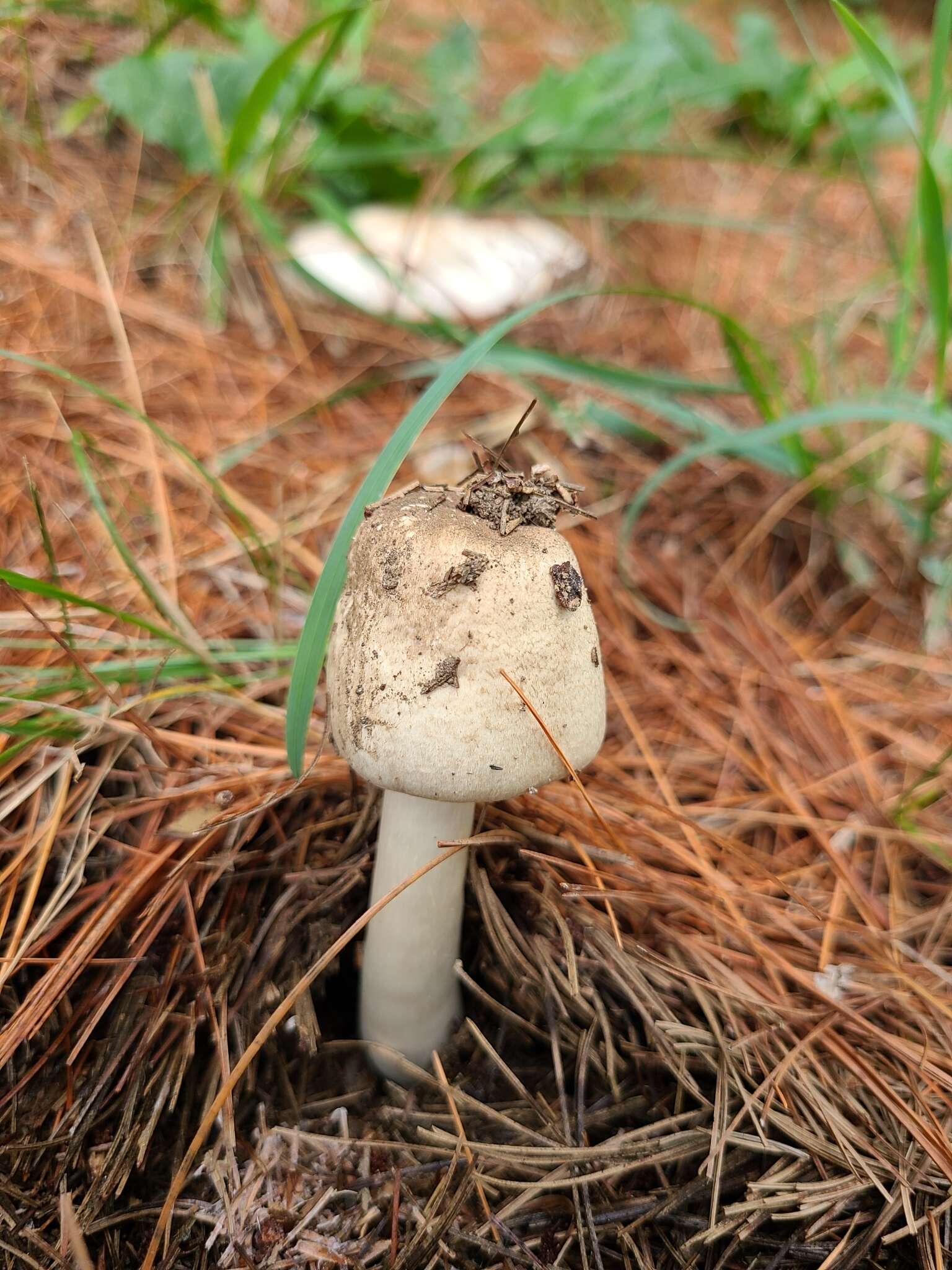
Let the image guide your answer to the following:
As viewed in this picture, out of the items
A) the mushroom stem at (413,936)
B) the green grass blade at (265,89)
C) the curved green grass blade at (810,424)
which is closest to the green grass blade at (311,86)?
the green grass blade at (265,89)

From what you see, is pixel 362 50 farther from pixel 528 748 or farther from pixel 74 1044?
pixel 74 1044

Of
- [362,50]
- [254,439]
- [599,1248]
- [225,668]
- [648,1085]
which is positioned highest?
[362,50]

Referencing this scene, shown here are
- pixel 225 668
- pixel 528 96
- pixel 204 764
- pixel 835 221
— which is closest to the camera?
pixel 204 764

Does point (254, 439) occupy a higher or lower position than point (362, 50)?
lower

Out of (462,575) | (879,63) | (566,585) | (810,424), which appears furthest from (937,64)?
(462,575)

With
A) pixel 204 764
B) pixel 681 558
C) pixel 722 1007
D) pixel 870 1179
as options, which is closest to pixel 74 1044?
pixel 204 764

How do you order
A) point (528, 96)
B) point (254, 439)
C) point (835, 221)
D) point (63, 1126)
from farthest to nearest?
point (835, 221), point (528, 96), point (254, 439), point (63, 1126)
